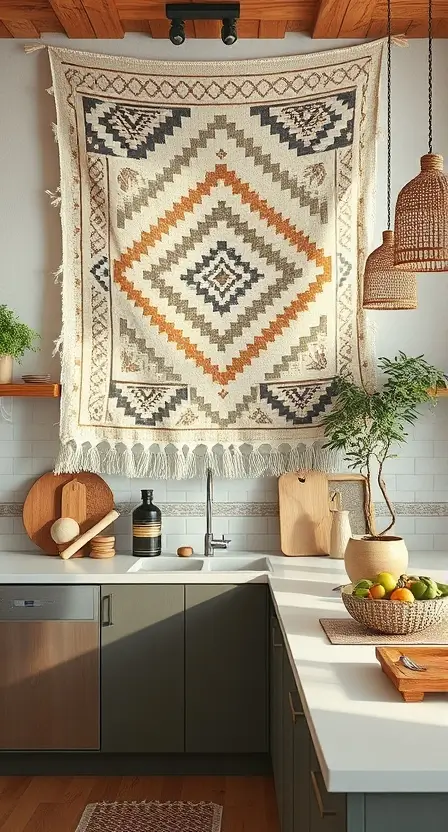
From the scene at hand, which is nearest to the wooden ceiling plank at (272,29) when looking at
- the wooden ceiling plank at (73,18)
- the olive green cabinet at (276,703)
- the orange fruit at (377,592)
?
the wooden ceiling plank at (73,18)

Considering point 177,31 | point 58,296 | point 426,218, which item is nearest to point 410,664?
point 426,218

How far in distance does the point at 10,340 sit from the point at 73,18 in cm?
144

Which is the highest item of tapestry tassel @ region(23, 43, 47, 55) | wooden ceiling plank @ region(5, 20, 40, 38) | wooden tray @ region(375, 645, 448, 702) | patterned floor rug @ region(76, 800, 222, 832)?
wooden ceiling plank @ region(5, 20, 40, 38)

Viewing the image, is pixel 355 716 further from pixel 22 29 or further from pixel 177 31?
pixel 22 29

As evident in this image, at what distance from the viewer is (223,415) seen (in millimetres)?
4375

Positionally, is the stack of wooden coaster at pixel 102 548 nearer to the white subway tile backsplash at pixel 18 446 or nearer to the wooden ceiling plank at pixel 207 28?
the white subway tile backsplash at pixel 18 446

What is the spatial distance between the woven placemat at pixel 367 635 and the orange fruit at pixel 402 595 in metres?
0.11

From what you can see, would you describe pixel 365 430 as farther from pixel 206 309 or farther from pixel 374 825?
pixel 374 825

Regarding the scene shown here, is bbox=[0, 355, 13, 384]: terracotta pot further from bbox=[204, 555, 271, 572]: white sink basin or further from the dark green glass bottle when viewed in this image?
bbox=[204, 555, 271, 572]: white sink basin

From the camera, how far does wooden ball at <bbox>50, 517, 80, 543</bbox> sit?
4.28m

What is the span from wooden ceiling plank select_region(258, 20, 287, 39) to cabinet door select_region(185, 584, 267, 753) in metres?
2.49

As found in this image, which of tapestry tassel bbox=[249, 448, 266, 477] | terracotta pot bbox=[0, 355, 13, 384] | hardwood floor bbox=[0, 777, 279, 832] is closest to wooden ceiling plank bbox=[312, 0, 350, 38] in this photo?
tapestry tassel bbox=[249, 448, 266, 477]

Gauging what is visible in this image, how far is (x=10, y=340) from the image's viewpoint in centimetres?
417

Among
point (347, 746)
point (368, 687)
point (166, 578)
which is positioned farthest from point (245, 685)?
point (347, 746)
